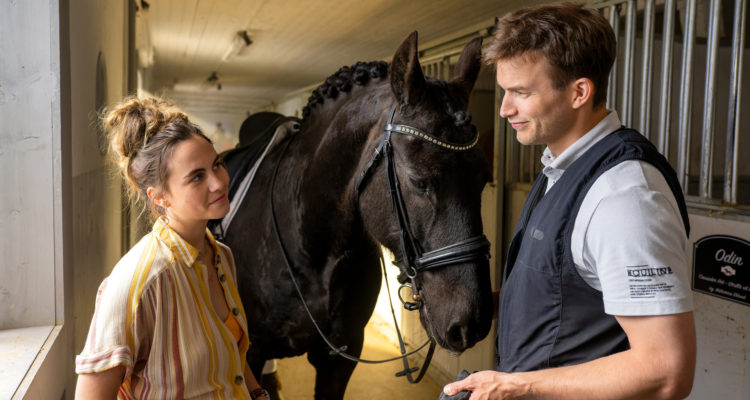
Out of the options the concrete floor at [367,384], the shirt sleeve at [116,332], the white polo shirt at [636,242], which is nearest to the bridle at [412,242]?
the white polo shirt at [636,242]

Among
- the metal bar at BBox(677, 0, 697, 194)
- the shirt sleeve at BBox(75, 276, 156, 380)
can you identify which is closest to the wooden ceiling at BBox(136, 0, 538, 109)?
the metal bar at BBox(677, 0, 697, 194)

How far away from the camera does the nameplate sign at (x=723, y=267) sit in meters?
1.73

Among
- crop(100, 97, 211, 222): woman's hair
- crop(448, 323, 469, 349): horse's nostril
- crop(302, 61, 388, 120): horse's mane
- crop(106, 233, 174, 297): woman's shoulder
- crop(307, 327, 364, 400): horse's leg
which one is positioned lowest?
crop(307, 327, 364, 400): horse's leg

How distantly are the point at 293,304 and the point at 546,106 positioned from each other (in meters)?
1.26

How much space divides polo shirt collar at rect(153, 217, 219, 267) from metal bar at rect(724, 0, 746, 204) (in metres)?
1.82

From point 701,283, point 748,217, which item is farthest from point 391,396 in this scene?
point 748,217

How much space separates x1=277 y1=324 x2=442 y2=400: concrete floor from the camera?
3.51m

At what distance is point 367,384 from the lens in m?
3.69

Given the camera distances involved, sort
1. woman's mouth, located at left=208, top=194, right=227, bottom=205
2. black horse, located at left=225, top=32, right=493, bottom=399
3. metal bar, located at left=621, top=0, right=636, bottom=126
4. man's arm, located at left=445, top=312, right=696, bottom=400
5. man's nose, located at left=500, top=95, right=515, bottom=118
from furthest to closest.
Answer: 1. metal bar, located at left=621, top=0, right=636, bottom=126
2. black horse, located at left=225, top=32, right=493, bottom=399
3. woman's mouth, located at left=208, top=194, right=227, bottom=205
4. man's nose, located at left=500, top=95, right=515, bottom=118
5. man's arm, located at left=445, top=312, right=696, bottom=400

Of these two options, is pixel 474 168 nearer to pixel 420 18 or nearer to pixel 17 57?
pixel 17 57

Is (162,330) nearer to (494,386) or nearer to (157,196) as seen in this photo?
(157,196)

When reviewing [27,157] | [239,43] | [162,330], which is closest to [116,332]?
[162,330]

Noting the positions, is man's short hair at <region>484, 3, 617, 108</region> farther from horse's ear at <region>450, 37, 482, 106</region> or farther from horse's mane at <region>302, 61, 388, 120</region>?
horse's mane at <region>302, 61, 388, 120</region>

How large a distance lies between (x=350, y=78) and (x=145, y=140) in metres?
0.90
